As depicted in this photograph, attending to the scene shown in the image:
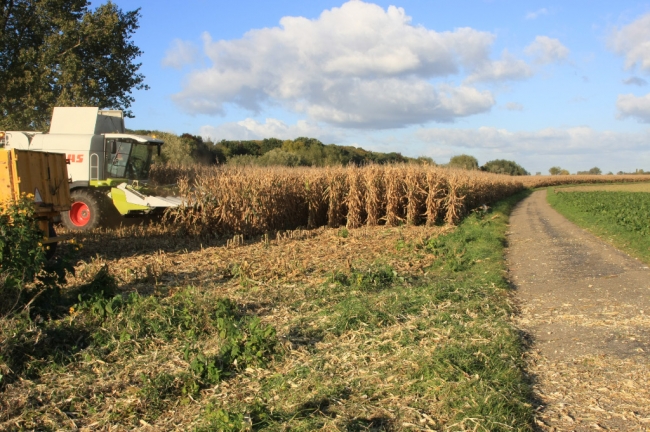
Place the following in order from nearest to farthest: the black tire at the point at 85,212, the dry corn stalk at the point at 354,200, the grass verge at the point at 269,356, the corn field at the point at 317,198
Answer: the grass verge at the point at 269,356 → the black tire at the point at 85,212 → the corn field at the point at 317,198 → the dry corn stalk at the point at 354,200

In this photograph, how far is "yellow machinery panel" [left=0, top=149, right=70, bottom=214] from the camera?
9.09m

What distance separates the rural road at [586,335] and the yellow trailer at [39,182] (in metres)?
7.33

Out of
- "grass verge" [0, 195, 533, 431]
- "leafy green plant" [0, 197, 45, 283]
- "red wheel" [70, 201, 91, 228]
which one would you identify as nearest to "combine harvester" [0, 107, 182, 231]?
"red wheel" [70, 201, 91, 228]

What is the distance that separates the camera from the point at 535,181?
71062 millimetres

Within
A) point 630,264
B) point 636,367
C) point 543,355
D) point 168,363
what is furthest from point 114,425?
point 630,264

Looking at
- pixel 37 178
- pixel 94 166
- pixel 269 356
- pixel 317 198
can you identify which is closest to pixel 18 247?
pixel 269 356

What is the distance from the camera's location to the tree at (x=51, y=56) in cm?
2375

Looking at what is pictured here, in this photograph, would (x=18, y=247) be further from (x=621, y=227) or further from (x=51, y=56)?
(x=51, y=56)

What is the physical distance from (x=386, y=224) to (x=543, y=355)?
12.2m

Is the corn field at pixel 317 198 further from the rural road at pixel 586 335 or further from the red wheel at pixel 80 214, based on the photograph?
the rural road at pixel 586 335

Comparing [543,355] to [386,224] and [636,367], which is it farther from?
[386,224]

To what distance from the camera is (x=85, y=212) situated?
46.2 ft

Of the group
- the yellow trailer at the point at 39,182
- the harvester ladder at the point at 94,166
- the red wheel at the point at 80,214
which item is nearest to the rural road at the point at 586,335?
the yellow trailer at the point at 39,182

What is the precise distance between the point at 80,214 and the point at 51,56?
42.7 ft
